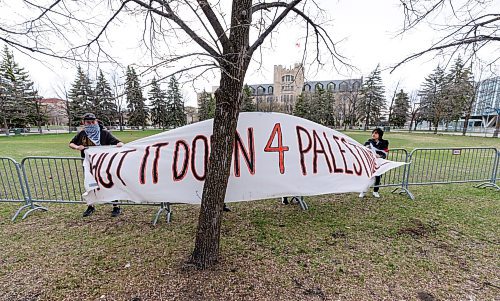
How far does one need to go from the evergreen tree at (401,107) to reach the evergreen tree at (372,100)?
312cm

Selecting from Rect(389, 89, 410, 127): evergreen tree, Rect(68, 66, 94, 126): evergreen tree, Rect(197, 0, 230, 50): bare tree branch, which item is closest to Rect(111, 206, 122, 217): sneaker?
Rect(197, 0, 230, 50): bare tree branch

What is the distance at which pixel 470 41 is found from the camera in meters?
3.54

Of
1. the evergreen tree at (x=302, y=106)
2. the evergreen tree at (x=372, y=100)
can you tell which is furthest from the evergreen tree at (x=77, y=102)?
the evergreen tree at (x=372, y=100)

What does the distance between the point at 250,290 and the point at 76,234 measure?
3172 millimetres

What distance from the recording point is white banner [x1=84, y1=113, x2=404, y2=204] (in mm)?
3525

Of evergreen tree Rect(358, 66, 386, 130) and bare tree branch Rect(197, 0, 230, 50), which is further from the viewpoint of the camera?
evergreen tree Rect(358, 66, 386, 130)

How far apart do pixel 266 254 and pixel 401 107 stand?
56.8 meters

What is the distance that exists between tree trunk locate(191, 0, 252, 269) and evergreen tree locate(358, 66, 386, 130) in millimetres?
51107

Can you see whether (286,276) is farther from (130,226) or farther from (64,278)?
(130,226)

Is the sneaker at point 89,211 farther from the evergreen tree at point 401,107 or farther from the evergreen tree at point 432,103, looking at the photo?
the evergreen tree at point 401,107

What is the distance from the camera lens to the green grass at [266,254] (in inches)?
99.5

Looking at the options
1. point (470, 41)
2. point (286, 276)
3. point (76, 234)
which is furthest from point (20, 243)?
point (470, 41)

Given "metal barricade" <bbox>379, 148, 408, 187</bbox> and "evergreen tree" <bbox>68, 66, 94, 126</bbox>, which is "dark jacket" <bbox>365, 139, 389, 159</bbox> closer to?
"metal barricade" <bbox>379, 148, 408, 187</bbox>

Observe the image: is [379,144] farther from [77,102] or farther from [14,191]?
[77,102]
